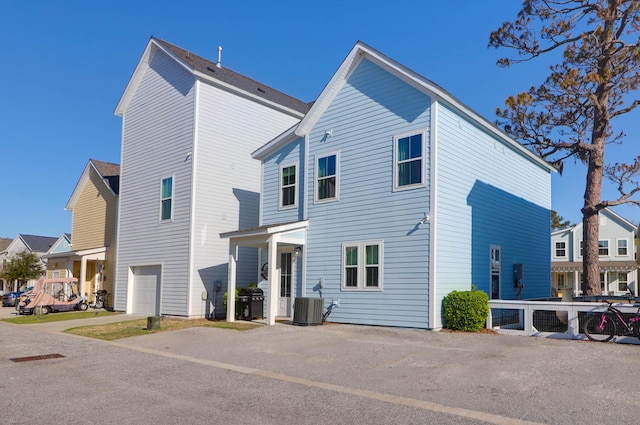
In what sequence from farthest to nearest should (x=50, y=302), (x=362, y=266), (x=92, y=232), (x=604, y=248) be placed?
(x=604, y=248)
(x=92, y=232)
(x=50, y=302)
(x=362, y=266)

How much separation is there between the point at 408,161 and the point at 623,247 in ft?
111

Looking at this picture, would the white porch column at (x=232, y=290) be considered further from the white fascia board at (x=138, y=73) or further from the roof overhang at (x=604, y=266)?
the roof overhang at (x=604, y=266)

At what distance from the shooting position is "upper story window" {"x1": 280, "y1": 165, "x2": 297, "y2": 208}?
19.5 meters

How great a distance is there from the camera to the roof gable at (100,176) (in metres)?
29.2

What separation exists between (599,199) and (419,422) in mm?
18798

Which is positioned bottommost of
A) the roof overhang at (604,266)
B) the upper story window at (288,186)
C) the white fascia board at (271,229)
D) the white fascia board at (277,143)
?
the roof overhang at (604,266)

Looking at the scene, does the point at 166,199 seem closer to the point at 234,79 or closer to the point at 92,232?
the point at 234,79

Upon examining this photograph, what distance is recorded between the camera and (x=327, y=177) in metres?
18.1

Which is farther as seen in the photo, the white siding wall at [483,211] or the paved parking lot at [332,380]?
the white siding wall at [483,211]

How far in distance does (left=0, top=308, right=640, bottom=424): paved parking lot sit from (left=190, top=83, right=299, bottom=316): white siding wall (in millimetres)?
6856

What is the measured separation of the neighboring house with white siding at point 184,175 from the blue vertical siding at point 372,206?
5.03m

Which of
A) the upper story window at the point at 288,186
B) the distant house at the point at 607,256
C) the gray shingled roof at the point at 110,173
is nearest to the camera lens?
the upper story window at the point at 288,186

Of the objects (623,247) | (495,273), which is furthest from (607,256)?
(495,273)

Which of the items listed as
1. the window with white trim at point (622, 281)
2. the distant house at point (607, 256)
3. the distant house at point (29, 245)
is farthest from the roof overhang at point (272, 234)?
the distant house at point (29, 245)
